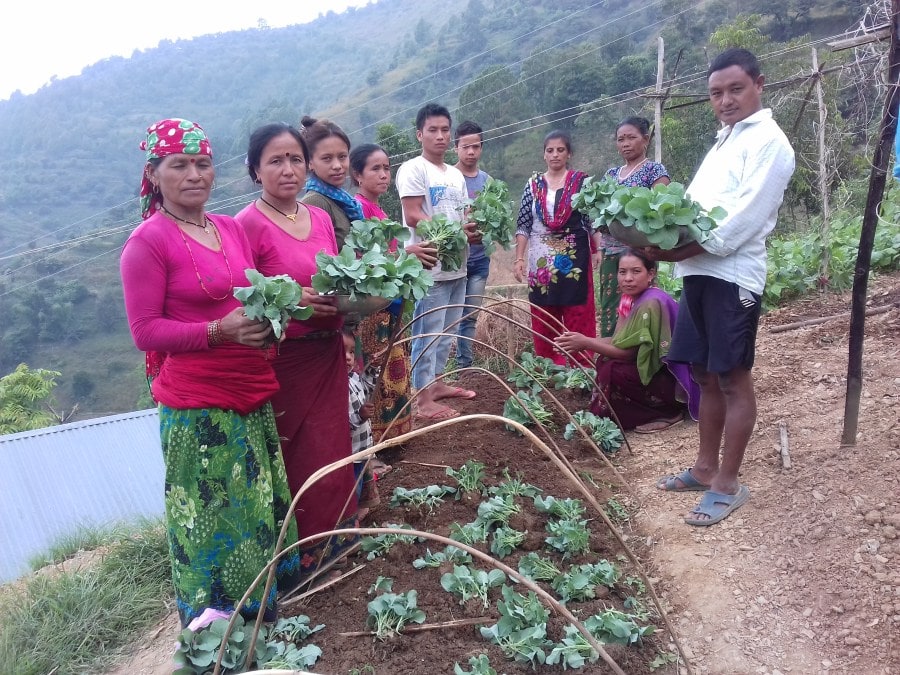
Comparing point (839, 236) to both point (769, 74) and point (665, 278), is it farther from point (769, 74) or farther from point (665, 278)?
point (769, 74)

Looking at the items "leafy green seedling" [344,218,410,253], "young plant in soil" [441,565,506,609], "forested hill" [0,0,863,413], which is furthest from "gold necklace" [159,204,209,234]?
"forested hill" [0,0,863,413]

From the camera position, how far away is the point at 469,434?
→ 13.0 feet

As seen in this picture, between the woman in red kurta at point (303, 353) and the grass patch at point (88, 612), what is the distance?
107 cm

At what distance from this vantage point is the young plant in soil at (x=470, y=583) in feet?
7.82

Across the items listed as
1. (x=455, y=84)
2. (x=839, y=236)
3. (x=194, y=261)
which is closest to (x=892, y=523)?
(x=194, y=261)

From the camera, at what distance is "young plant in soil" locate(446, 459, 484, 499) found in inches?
125

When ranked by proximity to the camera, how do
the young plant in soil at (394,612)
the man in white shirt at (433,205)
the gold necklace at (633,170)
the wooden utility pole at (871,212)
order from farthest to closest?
the gold necklace at (633,170) < the man in white shirt at (433,205) < the wooden utility pole at (871,212) < the young plant in soil at (394,612)

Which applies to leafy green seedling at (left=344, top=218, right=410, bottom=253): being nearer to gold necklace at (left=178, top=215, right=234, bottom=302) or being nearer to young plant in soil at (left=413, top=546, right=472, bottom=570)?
gold necklace at (left=178, top=215, right=234, bottom=302)

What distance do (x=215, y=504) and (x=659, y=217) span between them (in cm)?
194

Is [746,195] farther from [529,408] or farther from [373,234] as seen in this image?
[529,408]

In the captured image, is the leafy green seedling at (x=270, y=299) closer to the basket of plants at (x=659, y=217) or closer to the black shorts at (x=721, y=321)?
the basket of plants at (x=659, y=217)

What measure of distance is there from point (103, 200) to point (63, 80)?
160ft

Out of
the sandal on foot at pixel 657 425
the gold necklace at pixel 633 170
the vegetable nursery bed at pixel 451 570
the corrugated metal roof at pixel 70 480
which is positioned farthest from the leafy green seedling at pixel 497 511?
the corrugated metal roof at pixel 70 480

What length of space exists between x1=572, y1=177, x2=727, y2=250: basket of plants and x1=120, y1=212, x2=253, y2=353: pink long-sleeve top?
1.52m
